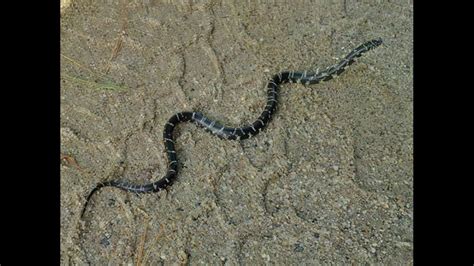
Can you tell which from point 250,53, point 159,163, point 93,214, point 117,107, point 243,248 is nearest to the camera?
point 243,248

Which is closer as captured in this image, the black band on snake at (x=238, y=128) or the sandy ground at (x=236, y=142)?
the sandy ground at (x=236, y=142)

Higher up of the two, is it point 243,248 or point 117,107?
point 117,107

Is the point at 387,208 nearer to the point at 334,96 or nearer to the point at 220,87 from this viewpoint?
the point at 334,96

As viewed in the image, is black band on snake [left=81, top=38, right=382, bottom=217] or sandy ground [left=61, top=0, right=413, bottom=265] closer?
sandy ground [left=61, top=0, right=413, bottom=265]

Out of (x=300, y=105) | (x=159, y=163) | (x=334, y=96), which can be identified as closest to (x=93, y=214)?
(x=159, y=163)
